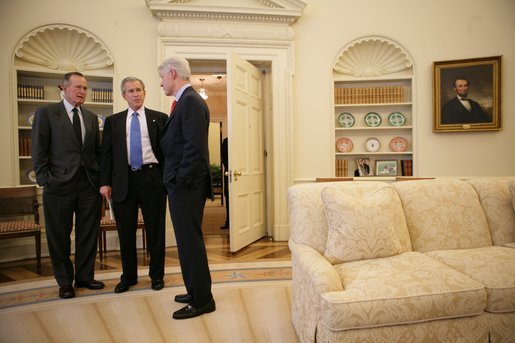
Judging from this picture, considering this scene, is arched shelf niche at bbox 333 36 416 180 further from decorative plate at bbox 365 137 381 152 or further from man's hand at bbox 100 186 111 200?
man's hand at bbox 100 186 111 200

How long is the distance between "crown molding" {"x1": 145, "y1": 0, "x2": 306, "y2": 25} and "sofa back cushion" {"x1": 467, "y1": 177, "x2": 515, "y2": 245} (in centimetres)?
301

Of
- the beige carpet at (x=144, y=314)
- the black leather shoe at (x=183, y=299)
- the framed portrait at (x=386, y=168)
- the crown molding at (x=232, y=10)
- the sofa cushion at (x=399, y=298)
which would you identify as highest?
the crown molding at (x=232, y=10)

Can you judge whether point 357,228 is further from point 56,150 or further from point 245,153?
point 245,153

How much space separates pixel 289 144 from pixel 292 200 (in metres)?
2.44

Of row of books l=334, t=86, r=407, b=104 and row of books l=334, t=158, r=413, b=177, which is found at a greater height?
row of books l=334, t=86, r=407, b=104

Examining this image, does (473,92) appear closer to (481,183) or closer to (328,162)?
(328,162)

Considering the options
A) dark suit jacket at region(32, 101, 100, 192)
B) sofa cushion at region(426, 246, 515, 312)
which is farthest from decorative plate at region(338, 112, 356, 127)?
dark suit jacket at region(32, 101, 100, 192)

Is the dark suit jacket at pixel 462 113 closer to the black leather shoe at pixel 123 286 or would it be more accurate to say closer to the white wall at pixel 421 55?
the white wall at pixel 421 55

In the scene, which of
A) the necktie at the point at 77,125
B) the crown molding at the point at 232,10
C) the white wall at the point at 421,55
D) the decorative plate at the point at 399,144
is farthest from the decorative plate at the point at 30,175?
the decorative plate at the point at 399,144

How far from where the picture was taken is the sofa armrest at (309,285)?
4.99 feet

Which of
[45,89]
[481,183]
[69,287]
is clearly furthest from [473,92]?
[45,89]

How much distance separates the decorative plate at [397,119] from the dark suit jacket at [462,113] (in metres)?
0.50

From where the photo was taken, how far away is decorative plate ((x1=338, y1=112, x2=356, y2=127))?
480 centimetres

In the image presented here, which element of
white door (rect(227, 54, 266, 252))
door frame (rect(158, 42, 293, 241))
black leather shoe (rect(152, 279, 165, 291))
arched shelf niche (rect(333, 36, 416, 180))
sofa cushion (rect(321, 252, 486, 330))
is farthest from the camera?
arched shelf niche (rect(333, 36, 416, 180))
